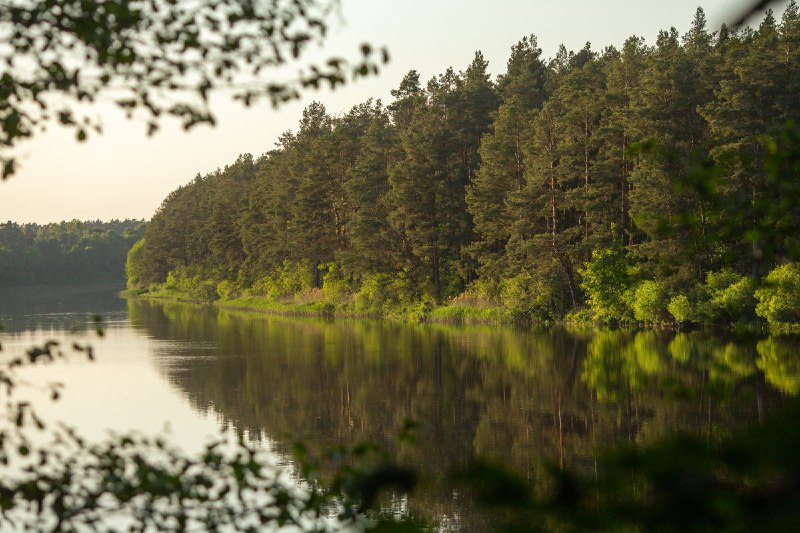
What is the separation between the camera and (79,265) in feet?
562

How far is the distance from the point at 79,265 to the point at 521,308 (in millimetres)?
140061

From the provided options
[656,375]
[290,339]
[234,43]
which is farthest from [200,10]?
[290,339]

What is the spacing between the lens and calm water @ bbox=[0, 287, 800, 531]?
774 inches

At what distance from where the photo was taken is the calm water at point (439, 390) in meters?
19.7

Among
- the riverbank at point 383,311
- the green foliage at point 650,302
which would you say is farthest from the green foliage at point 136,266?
the green foliage at point 650,302

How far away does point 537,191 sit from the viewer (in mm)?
47031

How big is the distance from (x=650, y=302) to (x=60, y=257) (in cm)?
14790

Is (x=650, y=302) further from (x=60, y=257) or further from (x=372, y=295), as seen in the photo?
(x=60, y=257)

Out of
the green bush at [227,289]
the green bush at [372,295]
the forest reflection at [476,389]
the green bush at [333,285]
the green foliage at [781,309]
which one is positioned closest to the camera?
the forest reflection at [476,389]

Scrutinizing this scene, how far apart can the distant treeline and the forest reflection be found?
124999 millimetres

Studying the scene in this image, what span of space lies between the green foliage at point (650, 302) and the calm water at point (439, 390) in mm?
1723

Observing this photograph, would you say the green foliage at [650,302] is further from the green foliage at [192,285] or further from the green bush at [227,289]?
the green foliage at [192,285]

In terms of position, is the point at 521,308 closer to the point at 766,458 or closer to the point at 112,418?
the point at 112,418

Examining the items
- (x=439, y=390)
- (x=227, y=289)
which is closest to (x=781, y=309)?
(x=439, y=390)
